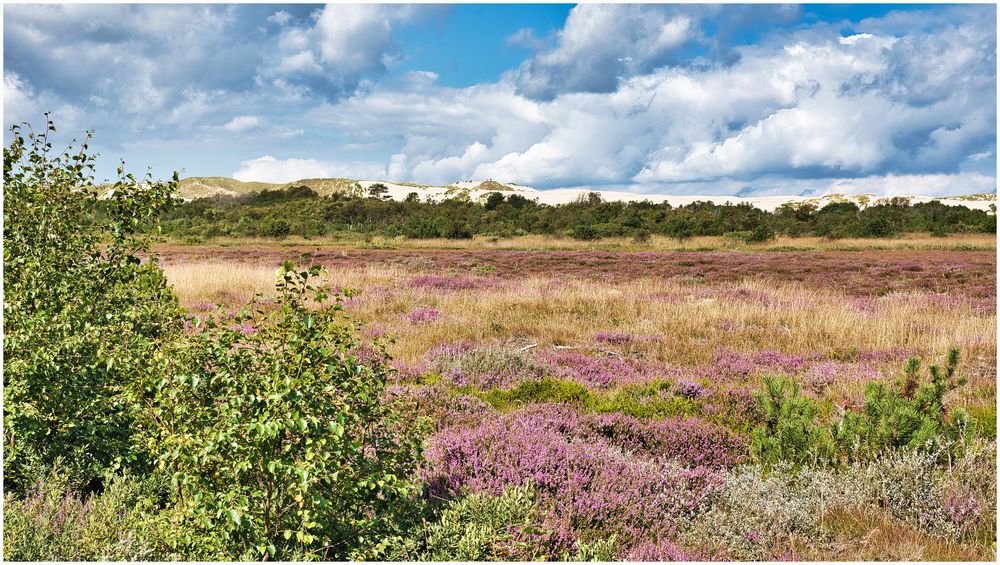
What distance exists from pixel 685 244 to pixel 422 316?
39.4m

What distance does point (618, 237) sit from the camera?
53281 mm

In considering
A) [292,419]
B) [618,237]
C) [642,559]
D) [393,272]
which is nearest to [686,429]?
[642,559]

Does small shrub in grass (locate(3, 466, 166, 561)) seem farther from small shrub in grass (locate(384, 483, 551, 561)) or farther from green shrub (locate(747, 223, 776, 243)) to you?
green shrub (locate(747, 223, 776, 243))

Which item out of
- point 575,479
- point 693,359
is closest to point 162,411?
point 575,479

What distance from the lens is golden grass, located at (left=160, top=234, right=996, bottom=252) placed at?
141ft

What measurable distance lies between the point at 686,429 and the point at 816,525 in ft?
6.14

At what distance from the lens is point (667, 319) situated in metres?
11.8

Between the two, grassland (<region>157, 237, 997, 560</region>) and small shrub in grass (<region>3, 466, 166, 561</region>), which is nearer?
small shrub in grass (<region>3, 466, 166, 561</region>)

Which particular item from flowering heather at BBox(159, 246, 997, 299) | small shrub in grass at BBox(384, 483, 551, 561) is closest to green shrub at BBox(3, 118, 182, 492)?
small shrub in grass at BBox(384, 483, 551, 561)

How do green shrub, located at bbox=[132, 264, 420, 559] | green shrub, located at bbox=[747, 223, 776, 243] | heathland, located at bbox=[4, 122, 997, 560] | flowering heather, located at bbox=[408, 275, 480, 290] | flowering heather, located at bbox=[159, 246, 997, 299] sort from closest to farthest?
green shrub, located at bbox=[132, 264, 420, 559] → heathland, located at bbox=[4, 122, 997, 560] → flowering heather, located at bbox=[408, 275, 480, 290] → flowering heather, located at bbox=[159, 246, 997, 299] → green shrub, located at bbox=[747, 223, 776, 243]

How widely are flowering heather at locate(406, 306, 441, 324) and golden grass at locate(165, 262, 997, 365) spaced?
0.18 m

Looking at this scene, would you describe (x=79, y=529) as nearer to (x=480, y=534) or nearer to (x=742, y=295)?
(x=480, y=534)

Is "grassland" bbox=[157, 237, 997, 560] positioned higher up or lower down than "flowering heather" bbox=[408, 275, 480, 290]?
lower down

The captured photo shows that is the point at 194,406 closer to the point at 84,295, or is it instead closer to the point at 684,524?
the point at 84,295
